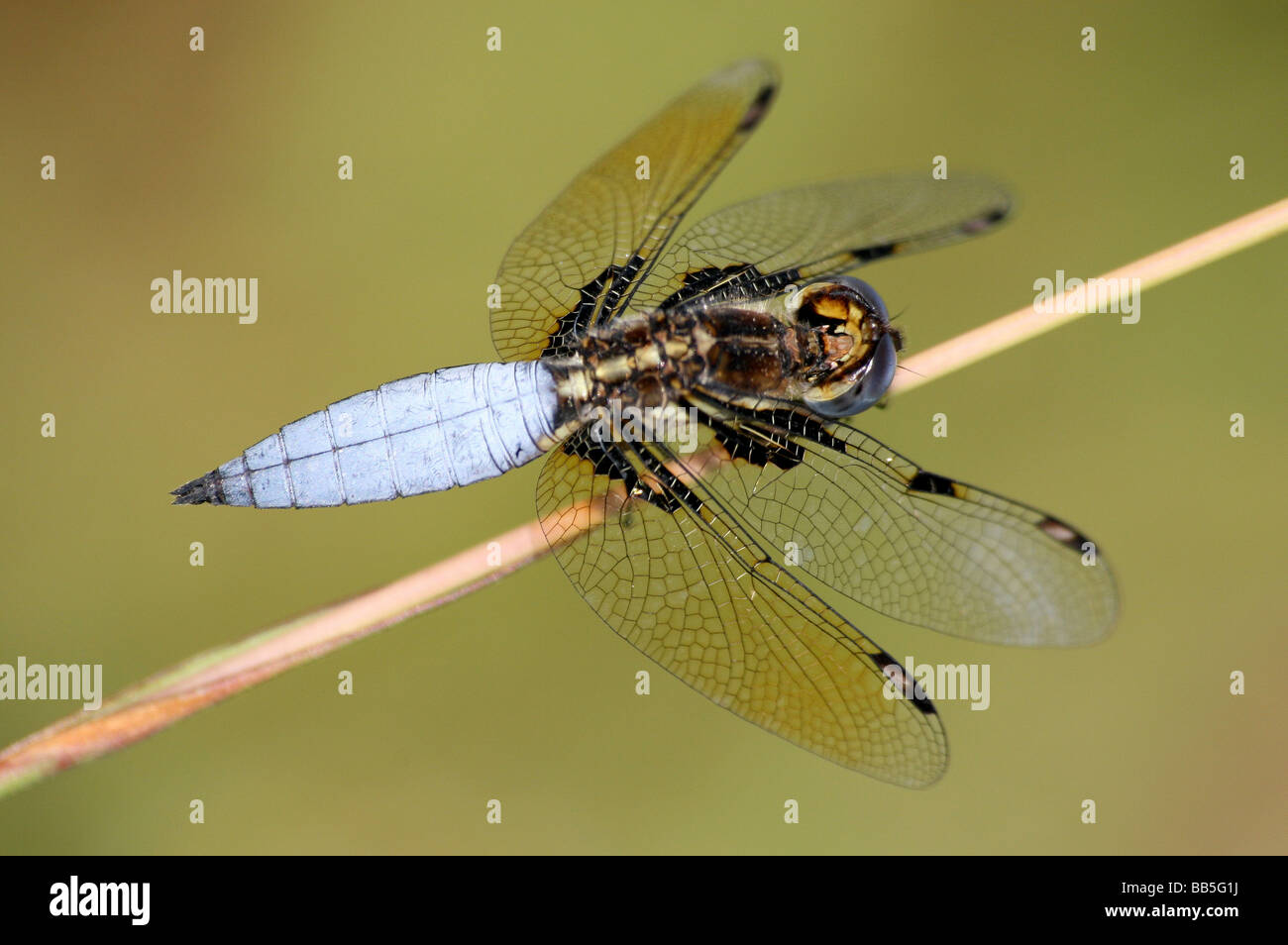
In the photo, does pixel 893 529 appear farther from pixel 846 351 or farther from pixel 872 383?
pixel 846 351

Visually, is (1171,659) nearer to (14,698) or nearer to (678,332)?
(678,332)

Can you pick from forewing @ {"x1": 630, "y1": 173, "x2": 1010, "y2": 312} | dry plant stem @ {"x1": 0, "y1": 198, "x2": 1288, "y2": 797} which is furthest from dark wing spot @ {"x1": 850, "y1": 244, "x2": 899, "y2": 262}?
dry plant stem @ {"x1": 0, "y1": 198, "x2": 1288, "y2": 797}

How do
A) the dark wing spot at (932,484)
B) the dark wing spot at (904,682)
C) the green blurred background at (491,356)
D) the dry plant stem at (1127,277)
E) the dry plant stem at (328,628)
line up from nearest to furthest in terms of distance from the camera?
1. the dry plant stem at (328,628)
2. the dry plant stem at (1127,277)
3. the dark wing spot at (904,682)
4. the dark wing spot at (932,484)
5. the green blurred background at (491,356)

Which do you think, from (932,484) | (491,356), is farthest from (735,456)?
(491,356)

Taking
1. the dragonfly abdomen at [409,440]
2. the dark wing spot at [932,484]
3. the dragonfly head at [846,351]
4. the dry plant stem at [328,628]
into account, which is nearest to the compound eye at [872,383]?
the dragonfly head at [846,351]

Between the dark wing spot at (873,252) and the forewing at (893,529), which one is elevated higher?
the dark wing spot at (873,252)

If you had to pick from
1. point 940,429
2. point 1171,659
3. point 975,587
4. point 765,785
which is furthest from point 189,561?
point 1171,659

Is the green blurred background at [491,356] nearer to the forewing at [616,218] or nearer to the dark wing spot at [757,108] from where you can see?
the forewing at [616,218]
